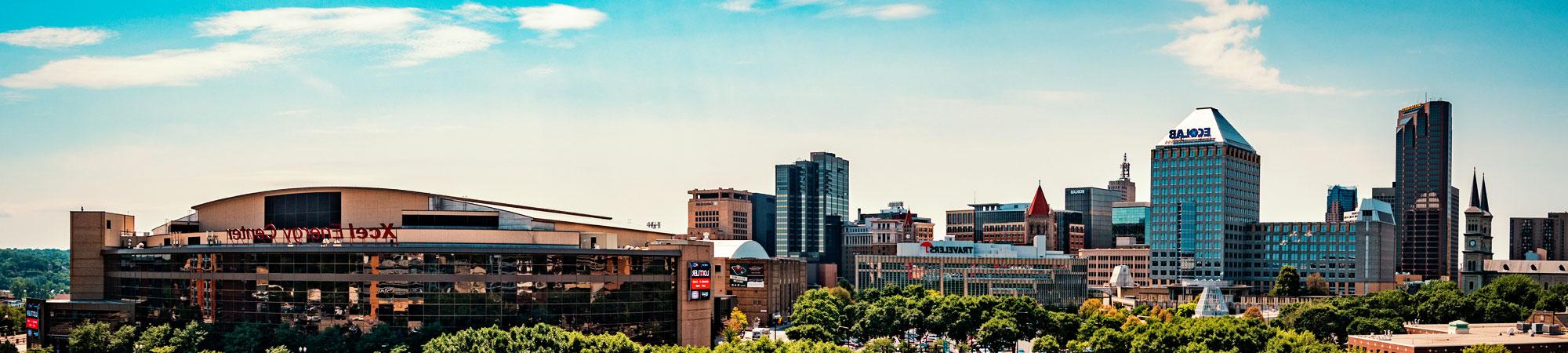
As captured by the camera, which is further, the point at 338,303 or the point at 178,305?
the point at 178,305

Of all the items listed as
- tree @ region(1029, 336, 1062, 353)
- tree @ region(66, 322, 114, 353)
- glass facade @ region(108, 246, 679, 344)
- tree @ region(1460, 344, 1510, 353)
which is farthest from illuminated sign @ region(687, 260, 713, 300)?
tree @ region(1460, 344, 1510, 353)

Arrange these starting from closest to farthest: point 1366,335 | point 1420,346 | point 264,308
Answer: point 264,308, point 1420,346, point 1366,335

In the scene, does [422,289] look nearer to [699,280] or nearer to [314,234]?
[314,234]

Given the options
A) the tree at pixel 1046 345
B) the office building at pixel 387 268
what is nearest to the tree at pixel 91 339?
the office building at pixel 387 268

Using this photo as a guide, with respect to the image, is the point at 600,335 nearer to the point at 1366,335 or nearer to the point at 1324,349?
the point at 1324,349

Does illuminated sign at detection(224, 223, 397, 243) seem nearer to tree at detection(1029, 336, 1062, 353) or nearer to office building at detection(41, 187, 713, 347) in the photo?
office building at detection(41, 187, 713, 347)

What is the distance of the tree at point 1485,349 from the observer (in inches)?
6201

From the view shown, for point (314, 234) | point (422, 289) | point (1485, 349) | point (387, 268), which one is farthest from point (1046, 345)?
point (314, 234)

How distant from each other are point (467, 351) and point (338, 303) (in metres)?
17.1

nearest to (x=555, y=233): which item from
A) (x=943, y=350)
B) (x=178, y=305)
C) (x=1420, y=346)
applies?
(x=178, y=305)

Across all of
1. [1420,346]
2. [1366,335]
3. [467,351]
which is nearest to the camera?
[467,351]

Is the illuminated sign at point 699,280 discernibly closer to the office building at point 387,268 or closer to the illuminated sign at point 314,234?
the office building at point 387,268

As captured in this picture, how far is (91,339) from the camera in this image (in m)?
163

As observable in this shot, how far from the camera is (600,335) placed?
487 ft
